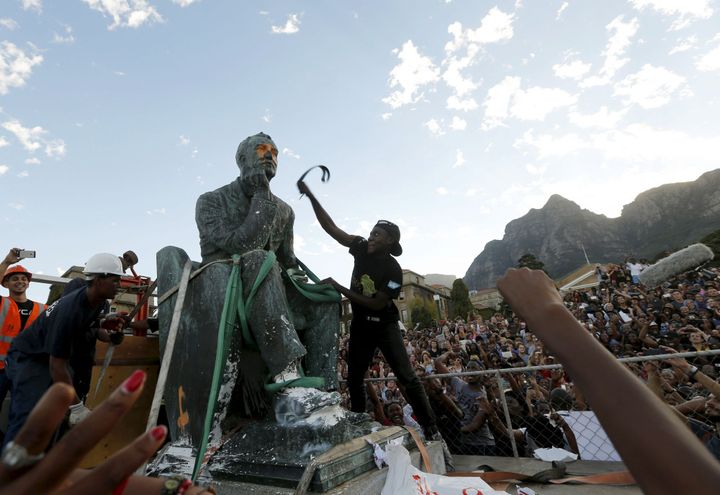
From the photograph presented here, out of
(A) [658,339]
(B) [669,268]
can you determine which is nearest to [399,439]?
(A) [658,339]

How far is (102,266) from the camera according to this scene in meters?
2.54

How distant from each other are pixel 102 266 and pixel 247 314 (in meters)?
0.95

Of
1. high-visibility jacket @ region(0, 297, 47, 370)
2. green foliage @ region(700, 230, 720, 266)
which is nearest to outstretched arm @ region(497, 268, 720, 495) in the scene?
high-visibility jacket @ region(0, 297, 47, 370)

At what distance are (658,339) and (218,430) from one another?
1012cm

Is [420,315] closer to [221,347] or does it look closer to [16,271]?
[16,271]

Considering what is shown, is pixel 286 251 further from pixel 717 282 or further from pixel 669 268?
pixel 669 268

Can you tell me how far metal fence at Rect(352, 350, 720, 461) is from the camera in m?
3.82

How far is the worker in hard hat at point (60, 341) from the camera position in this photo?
95.7 inches

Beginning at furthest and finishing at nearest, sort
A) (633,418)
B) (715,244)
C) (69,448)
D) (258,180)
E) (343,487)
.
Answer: (715,244), (258,180), (343,487), (633,418), (69,448)

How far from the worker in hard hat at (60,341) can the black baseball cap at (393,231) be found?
90.6 inches

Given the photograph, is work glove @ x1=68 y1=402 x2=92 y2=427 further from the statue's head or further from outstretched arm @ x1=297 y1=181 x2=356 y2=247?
outstretched arm @ x1=297 y1=181 x2=356 y2=247

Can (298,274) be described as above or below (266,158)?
below

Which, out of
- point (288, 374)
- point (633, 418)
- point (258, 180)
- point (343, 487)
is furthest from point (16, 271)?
point (633, 418)

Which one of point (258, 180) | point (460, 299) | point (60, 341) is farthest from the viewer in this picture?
point (460, 299)
